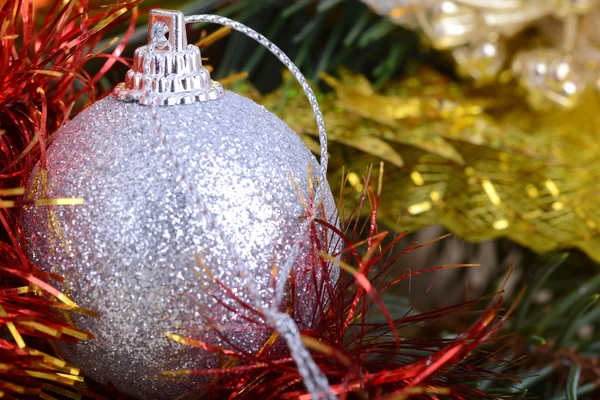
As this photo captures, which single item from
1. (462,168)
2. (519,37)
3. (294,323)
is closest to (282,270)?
(294,323)

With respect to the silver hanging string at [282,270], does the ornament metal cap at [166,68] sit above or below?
above

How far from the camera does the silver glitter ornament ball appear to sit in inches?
10.2

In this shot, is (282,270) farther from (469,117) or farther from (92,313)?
(469,117)

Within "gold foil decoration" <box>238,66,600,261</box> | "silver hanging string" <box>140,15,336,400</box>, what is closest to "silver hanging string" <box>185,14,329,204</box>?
"silver hanging string" <box>140,15,336,400</box>

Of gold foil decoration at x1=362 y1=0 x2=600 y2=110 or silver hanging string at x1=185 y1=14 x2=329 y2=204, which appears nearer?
silver hanging string at x1=185 y1=14 x2=329 y2=204

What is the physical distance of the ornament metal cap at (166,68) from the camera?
0.92 ft

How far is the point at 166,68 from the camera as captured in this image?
28cm

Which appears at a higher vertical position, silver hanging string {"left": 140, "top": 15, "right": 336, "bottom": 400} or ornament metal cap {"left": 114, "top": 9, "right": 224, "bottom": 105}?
ornament metal cap {"left": 114, "top": 9, "right": 224, "bottom": 105}

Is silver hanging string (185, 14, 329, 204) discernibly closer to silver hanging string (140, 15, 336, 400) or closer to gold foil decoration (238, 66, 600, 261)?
silver hanging string (140, 15, 336, 400)

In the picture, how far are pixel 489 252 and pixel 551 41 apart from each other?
8.9 inches

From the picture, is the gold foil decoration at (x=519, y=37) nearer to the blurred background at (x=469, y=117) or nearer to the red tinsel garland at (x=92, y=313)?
the blurred background at (x=469, y=117)

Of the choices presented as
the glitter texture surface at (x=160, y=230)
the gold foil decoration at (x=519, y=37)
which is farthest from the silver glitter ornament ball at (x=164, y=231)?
the gold foil decoration at (x=519, y=37)

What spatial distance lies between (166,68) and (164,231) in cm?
8

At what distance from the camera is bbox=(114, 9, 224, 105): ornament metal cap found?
0.28m
